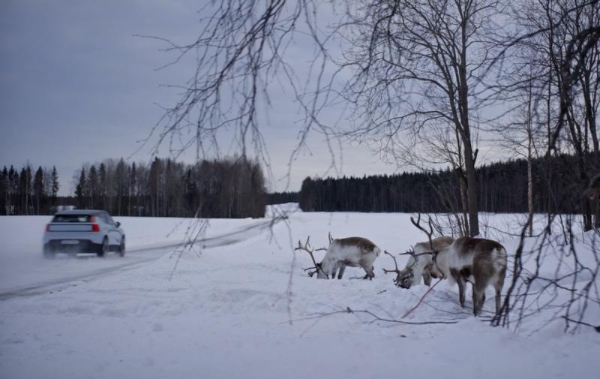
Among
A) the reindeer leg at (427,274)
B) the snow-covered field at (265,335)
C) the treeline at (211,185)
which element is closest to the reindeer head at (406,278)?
the reindeer leg at (427,274)

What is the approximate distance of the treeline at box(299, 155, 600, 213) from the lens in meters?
3.00

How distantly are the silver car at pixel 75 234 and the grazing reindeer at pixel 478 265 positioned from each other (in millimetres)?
11400

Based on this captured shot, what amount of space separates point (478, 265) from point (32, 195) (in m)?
53.7

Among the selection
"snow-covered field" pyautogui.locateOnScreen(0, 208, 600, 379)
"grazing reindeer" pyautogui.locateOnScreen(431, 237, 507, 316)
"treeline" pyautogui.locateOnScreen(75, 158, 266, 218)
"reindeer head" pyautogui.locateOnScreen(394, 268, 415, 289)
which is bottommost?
"reindeer head" pyautogui.locateOnScreen(394, 268, 415, 289)

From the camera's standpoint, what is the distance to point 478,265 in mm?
5789

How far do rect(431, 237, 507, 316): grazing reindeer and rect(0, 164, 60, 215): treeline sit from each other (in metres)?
40.9

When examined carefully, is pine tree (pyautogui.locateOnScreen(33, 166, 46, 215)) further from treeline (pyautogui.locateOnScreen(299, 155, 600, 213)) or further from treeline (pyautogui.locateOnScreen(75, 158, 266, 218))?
treeline (pyautogui.locateOnScreen(75, 158, 266, 218))

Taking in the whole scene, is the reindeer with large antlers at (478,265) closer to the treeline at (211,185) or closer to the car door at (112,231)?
the treeline at (211,185)

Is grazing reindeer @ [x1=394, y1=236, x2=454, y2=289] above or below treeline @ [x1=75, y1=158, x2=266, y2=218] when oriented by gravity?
below

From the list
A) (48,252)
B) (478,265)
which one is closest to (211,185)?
(478,265)

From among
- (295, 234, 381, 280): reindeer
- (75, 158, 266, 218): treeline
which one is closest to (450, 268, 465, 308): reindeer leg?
(295, 234, 381, 280): reindeer

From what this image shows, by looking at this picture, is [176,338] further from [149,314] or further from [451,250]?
[451,250]

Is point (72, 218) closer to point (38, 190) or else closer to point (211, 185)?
point (211, 185)

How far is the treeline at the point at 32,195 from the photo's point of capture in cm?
4092
